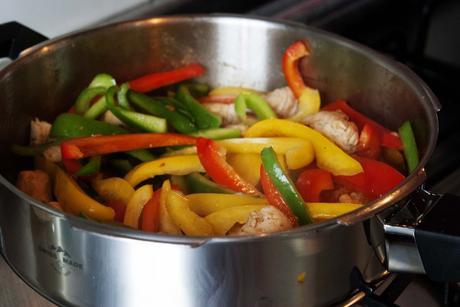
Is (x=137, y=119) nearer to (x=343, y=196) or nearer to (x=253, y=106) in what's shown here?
(x=253, y=106)

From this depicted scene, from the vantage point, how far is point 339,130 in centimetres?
101

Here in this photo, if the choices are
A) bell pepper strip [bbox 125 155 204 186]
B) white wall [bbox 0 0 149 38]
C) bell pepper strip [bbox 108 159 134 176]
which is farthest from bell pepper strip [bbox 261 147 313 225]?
white wall [bbox 0 0 149 38]

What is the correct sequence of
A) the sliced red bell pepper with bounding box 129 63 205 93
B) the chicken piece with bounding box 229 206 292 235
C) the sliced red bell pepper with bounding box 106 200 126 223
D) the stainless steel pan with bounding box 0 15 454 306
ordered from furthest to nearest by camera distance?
the sliced red bell pepper with bounding box 129 63 205 93
the sliced red bell pepper with bounding box 106 200 126 223
the chicken piece with bounding box 229 206 292 235
the stainless steel pan with bounding box 0 15 454 306

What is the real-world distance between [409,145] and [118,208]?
39 cm

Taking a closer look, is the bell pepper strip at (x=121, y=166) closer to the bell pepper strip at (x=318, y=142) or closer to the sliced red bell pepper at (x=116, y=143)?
the sliced red bell pepper at (x=116, y=143)

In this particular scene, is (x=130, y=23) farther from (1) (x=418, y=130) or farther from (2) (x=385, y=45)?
(2) (x=385, y=45)

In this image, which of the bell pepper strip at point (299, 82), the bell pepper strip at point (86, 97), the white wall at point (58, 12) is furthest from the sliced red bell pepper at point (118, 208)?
the white wall at point (58, 12)

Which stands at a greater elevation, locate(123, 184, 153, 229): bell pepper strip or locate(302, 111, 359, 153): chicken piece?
locate(302, 111, 359, 153): chicken piece

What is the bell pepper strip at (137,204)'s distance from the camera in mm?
882

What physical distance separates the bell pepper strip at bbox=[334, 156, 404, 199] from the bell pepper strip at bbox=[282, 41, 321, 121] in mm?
161

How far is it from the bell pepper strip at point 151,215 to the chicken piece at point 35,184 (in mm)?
136

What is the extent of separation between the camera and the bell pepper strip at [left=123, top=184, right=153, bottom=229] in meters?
0.88

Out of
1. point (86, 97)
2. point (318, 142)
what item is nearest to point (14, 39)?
point (86, 97)

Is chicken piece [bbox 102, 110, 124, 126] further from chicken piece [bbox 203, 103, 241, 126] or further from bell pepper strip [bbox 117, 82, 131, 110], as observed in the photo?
chicken piece [bbox 203, 103, 241, 126]
